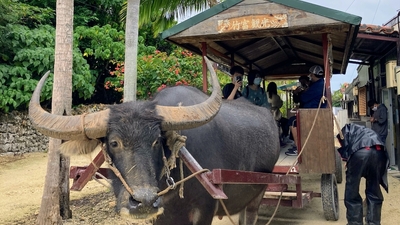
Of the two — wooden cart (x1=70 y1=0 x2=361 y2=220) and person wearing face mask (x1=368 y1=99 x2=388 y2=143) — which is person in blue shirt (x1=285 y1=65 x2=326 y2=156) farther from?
person wearing face mask (x1=368 y1=99 x2=388 y2=143)

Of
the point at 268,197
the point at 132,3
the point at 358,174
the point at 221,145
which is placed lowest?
the point at 268,197

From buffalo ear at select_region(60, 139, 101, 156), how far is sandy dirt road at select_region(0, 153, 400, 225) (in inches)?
54.8

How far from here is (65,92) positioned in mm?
5219

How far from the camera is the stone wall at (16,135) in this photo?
11.4 m

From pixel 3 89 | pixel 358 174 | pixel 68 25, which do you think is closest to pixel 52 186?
pixel 68 25

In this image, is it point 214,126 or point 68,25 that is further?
point 68,25

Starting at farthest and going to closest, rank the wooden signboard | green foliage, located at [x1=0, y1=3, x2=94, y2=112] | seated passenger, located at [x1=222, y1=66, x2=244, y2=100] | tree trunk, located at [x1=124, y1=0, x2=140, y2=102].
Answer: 1. green foliage, located at [x1=0, y1=3, x2=94, y2=112]
2. tree trunk, located at [x1=124, y1=0, x2=140, y2=102]
3. seated passenger, located at [x1=222, y1=66, x2=244, y2=100]
4. the wooden signboard

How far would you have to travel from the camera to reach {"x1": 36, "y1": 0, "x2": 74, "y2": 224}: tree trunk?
5180 mm

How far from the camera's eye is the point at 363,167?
447cm

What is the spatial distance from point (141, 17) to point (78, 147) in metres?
7.50

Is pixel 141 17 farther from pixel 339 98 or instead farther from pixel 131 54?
pixel 339 98

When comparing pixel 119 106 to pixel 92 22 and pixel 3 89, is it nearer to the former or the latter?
pixel 3 89

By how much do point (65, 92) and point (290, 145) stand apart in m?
3.96

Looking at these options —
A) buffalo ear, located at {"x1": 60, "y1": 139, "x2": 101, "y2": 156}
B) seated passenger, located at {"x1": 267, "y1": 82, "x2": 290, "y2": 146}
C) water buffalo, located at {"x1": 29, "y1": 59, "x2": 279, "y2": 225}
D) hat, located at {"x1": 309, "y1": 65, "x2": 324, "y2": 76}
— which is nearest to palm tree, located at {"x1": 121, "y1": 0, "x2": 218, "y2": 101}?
seated passenger, located at {"x1": 267, "y1": 82, "x2": 290, "y2": 146}
